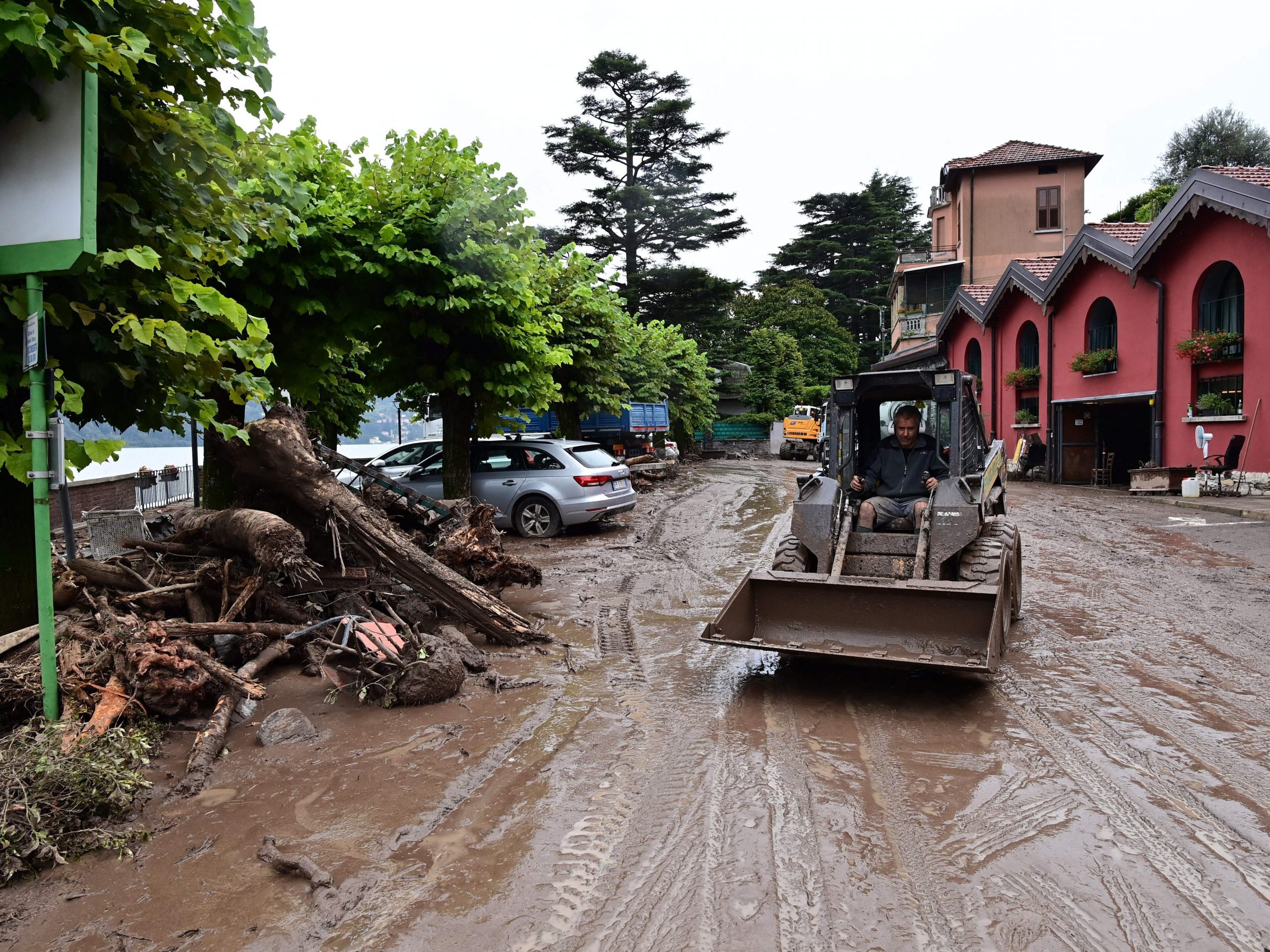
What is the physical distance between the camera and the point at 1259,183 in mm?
16609

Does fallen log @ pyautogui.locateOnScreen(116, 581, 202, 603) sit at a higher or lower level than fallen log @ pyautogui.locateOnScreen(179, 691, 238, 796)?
higher

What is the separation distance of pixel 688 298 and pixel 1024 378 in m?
17.3

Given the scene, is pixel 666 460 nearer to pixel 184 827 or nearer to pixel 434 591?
pixel 434 591

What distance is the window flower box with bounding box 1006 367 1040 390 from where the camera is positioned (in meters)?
26.2

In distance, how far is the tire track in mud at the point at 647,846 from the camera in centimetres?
291

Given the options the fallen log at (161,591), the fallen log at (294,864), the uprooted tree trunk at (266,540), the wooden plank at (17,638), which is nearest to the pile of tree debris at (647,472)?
the uprooted tree trunk at (266,540)

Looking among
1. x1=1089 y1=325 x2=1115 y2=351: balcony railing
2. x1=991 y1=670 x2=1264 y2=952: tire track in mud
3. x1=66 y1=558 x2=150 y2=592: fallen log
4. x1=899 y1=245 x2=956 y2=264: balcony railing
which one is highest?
x1=899 y1=245 x2=956 y2=264: balcony railing

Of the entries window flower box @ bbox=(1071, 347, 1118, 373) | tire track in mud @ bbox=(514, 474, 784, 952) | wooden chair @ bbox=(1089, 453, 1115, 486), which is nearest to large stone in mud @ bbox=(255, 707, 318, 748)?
tire track in mud @ bbox=(514, 474, 784, 952)

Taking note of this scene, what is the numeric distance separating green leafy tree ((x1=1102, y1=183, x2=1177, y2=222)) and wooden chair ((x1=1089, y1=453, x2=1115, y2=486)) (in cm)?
1485

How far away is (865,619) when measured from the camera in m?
5.75

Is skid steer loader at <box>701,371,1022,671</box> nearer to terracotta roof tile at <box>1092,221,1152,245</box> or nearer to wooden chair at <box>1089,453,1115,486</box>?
wooden chair at <box>1089,453,1115,486</box>

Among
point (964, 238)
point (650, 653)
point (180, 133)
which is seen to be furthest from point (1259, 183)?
point (964, 238)

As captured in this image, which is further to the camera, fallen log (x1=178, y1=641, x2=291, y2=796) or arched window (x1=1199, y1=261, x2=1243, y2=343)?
arched window (x1=1199, y1=261, x2=1243, y2=343)

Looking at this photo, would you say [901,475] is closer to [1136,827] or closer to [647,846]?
[1136,827]
